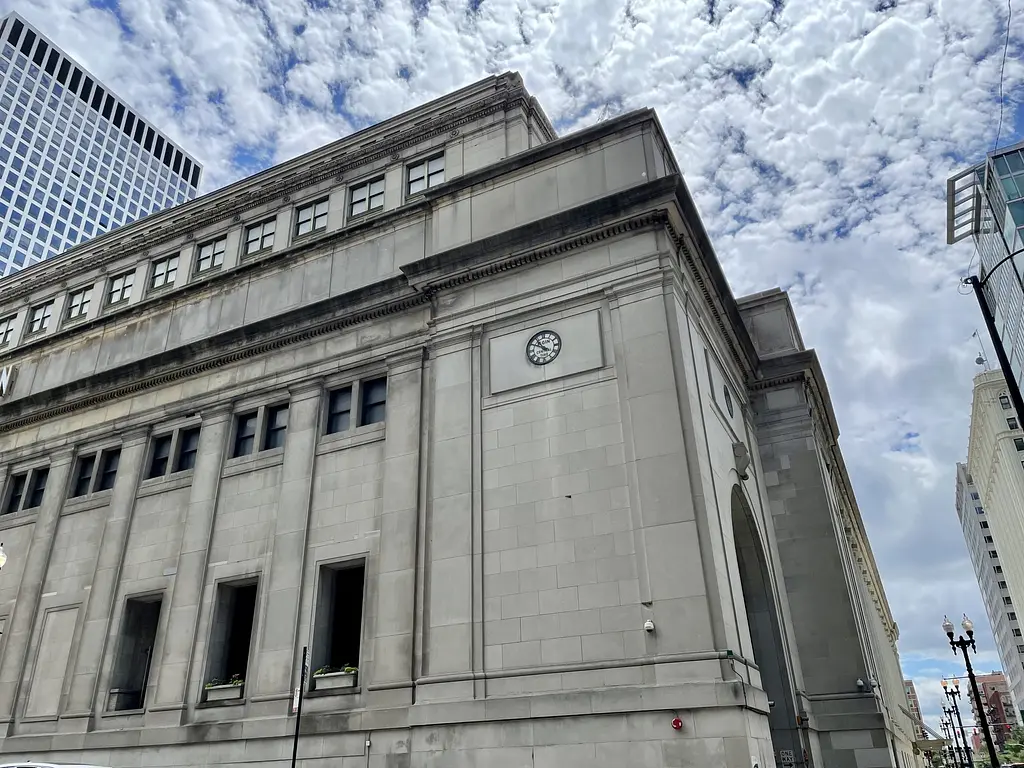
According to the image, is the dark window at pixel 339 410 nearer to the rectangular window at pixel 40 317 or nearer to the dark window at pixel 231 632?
the dark window at pixel 231 632

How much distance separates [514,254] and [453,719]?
13.4 m

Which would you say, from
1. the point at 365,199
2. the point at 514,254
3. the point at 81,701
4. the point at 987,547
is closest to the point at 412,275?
the point at 514,254

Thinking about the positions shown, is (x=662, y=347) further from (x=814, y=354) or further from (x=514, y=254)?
(x=814, y=354)

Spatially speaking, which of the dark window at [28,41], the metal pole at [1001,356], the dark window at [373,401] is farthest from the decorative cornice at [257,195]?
the dark window at [28,41]

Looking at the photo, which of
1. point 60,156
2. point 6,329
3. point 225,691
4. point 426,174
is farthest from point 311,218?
point 60,156

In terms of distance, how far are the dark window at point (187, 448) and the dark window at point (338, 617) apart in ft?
27.0

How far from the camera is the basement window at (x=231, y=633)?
2339 centimetres

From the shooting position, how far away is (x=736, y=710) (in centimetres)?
1587

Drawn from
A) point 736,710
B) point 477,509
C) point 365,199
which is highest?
point 365,199

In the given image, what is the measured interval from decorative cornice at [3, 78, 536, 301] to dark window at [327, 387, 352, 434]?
10964 mm

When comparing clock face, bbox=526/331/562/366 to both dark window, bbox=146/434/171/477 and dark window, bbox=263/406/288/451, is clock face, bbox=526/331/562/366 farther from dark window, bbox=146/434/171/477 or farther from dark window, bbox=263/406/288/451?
dark window, bbox=146/434/171/477

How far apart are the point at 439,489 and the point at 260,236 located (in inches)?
679

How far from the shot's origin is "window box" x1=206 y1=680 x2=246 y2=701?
→ 22156mm

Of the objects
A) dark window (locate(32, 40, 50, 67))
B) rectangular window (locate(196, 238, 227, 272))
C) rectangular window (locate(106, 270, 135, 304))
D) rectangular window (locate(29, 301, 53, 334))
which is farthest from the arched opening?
dark window (locate(32, 40, 50, 67))
